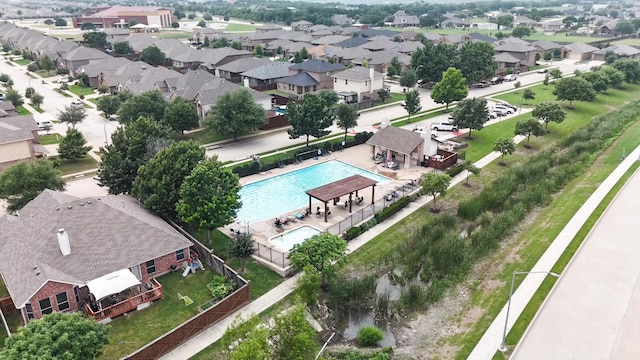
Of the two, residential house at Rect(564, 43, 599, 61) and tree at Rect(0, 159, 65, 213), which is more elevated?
residential house at Rect(564, 43, 599, 61)

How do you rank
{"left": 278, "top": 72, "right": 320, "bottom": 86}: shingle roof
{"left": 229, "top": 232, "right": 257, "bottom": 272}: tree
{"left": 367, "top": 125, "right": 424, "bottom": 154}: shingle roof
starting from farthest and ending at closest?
1. {"left": 278, "top": 72, "right": 320, "bottom": 86}: shingle roof
2. {"left": 367, "top": 125, "right": 424, "bottom": 154}: shingle roof
3. {"left": 229, "top": 232, "right": 257, "bottom": 272}: tree

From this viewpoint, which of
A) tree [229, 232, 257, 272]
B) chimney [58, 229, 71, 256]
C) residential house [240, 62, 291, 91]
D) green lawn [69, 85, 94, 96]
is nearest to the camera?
chimney [58, 229, 71, 256]

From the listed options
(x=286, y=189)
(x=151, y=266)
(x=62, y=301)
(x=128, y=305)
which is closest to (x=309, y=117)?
(x=286, y=189)

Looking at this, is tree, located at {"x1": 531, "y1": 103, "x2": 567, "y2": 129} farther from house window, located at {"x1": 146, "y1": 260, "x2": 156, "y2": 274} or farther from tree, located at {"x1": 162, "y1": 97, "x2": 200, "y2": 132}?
house window, located at {"x1": 146, "y1": 260, "x2": 156, "y2": 274}

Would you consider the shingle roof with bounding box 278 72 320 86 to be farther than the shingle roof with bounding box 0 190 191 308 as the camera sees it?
Yes

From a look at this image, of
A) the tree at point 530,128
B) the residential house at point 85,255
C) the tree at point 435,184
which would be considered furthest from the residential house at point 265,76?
the residential house at point 85,255

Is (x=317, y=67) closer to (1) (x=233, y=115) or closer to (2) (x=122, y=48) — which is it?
(1) (x=233, y=115)

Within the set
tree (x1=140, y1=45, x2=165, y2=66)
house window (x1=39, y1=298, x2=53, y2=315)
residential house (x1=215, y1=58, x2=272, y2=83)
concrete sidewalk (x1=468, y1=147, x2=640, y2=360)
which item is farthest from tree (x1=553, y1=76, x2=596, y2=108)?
tree (x1=140, y1=45, x2=165, y2=66)

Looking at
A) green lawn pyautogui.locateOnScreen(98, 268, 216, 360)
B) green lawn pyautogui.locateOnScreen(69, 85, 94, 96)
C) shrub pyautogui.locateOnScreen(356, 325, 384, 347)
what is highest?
green lawn pyautogui.locateOnScreen(69, 85, 94, 96)

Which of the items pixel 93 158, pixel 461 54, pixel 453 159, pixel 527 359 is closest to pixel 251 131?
pixel 93 158
